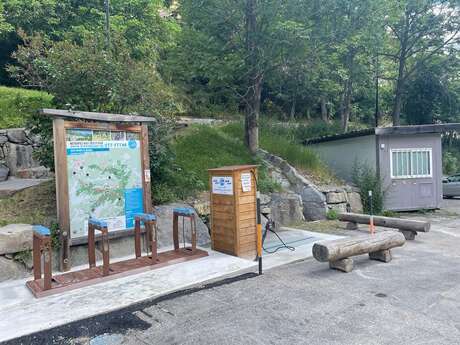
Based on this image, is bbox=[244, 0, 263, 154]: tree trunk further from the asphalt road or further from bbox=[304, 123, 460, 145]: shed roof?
the asphalt road

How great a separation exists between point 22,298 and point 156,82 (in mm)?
5009

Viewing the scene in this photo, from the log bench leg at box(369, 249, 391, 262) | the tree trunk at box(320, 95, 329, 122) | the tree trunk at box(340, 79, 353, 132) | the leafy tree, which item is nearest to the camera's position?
the log bench leg at box(369, 249, 391, 262)

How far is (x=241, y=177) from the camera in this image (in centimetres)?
639

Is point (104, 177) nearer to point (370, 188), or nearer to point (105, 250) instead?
point (105, 250)

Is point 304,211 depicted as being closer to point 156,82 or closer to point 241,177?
point 241,177

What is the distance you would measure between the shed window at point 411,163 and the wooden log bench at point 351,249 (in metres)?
6.55

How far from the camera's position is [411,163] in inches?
473

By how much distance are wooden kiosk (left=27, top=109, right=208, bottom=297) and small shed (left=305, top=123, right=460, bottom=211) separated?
781 cm

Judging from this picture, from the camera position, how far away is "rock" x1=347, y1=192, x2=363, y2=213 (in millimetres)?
10938

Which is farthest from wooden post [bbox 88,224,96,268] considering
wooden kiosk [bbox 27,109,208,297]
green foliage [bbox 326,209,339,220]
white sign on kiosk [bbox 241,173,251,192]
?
green foliage [bbox 326,209,339,220]

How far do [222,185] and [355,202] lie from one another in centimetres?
603

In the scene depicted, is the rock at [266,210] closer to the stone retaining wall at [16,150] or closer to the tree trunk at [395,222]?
the tree trunk at [395,222]

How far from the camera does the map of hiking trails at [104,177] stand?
570cm

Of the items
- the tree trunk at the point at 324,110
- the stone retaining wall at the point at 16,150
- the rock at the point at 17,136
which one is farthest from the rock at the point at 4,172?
the tree trunk at the point at 324,110
